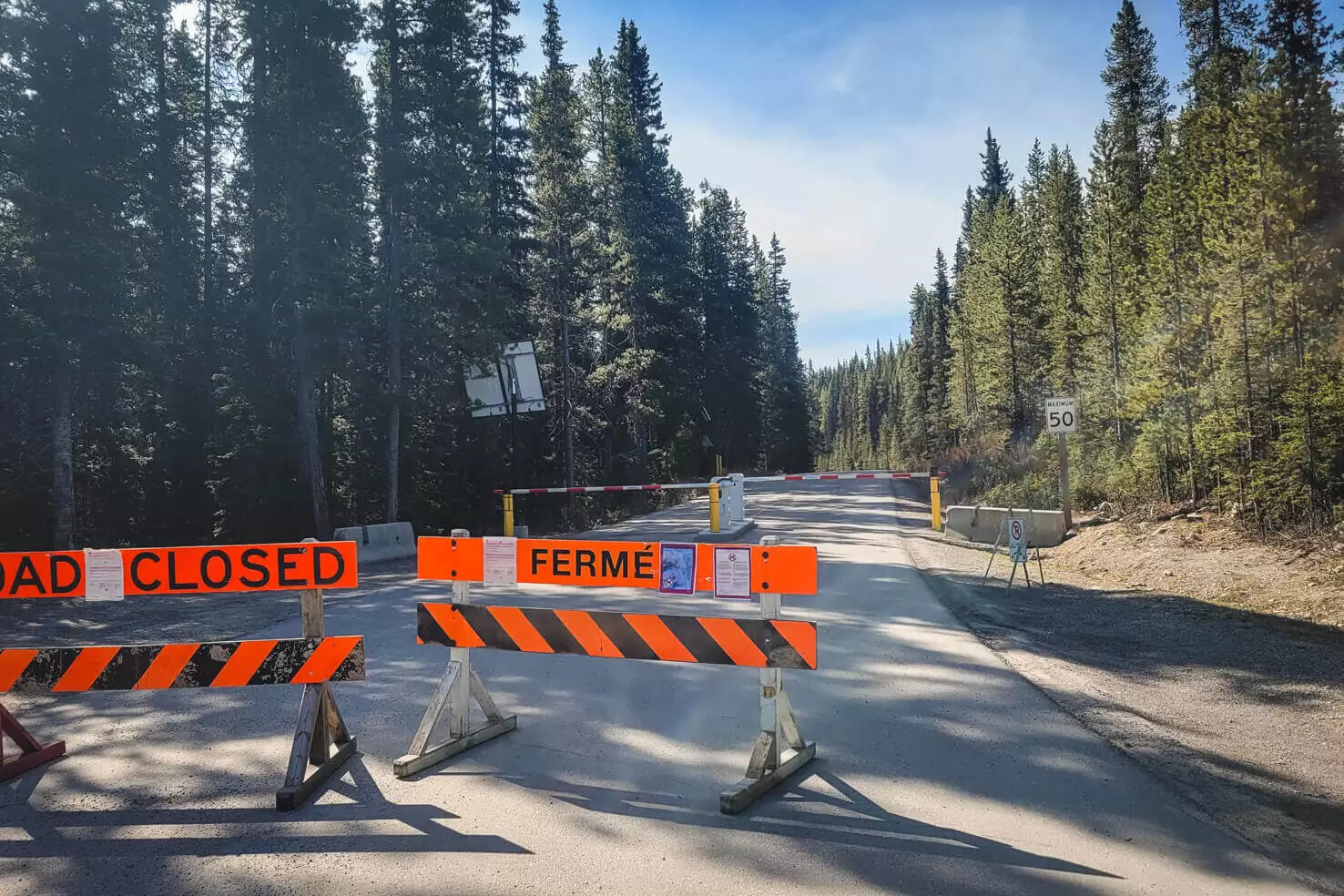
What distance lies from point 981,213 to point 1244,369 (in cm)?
4652

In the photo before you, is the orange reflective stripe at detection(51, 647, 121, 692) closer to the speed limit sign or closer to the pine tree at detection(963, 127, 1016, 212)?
the speed limit sign

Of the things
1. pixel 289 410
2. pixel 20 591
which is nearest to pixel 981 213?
pixel 289 410

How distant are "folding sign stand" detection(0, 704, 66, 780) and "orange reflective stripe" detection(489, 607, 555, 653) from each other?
3.00 m

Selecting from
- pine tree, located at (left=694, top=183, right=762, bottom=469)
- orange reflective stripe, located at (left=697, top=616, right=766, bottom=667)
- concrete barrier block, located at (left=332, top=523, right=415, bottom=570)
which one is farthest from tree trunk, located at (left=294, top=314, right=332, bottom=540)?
pine tree, located at (left=694, top=183, right=762, bottom=469)

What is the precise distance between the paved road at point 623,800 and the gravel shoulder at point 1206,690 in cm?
31

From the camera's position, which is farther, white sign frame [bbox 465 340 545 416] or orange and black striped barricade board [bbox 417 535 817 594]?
white sign frame [bbox 465 340 545 416]

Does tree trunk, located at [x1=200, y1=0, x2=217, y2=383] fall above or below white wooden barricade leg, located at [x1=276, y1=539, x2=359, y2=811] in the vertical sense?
above

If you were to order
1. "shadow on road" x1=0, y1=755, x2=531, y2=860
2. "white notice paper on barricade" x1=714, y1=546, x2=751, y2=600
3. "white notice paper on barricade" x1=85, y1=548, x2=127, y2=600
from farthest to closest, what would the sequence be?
"white notice paper on barricade" x1=85, y1=548, x2=127, y2=600, "white notice paper on barricade" x1=714, y1=546, x2=751, y2=600, "shadow on road" x1=0, y1=755, x2=531, y2=860

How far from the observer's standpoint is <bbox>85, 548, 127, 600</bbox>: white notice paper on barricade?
5.02 meters

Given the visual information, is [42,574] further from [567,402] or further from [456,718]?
[567,402]

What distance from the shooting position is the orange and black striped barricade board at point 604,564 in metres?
4.63

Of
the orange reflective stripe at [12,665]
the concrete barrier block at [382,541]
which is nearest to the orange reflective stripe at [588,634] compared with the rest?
the orange reflective stripe at [12,665]

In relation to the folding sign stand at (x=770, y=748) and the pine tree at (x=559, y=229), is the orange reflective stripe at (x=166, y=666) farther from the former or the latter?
the pine tree at (x=559, y=229)

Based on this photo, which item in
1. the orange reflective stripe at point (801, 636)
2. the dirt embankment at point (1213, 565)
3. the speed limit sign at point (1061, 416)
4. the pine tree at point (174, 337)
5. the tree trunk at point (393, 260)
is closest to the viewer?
the orange reflective stripe at point (801, 636)
